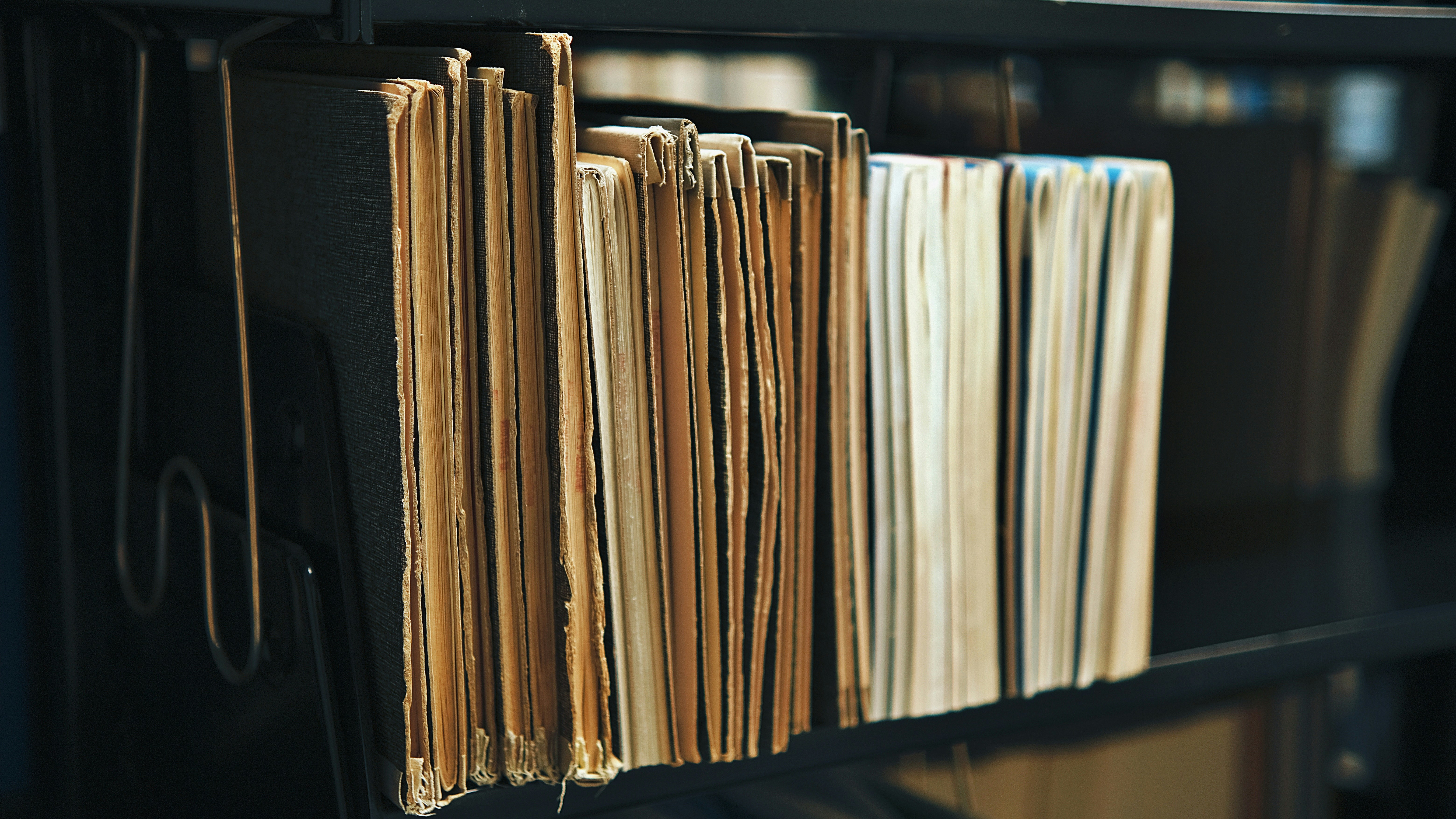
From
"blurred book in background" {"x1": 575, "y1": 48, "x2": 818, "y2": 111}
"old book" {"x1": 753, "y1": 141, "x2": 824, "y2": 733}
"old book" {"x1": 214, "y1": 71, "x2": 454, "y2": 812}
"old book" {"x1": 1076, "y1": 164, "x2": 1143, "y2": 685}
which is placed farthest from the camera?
"blurred book in background" {"x1": 575, "y1": 48, "x2": 818, "y2": 111}

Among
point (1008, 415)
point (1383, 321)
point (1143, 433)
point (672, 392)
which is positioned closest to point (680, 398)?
point (672, 392)

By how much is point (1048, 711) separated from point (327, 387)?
52 centimetres

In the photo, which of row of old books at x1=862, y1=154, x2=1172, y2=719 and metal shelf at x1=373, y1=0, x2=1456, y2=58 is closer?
metal shelf at x1=373, y1=0, x2=1456, y2=58

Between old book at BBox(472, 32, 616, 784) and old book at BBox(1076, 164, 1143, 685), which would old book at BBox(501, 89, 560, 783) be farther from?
old book at BBox(1076, 164, 1143, 685)

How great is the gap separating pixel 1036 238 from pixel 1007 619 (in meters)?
0.25

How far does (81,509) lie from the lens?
30.9 inches

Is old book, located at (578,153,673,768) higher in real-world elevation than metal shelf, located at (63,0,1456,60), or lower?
lower

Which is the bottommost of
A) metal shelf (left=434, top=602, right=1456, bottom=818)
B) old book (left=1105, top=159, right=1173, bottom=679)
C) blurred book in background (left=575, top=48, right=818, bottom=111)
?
metal shelf (left=434, top=602, right=1456, bottom=818)

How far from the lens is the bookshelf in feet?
1.93

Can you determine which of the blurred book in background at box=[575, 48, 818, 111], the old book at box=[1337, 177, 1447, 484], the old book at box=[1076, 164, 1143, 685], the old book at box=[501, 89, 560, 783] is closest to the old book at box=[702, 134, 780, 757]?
the old book at box=[501, 89, 560, 783]

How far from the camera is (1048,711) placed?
778 millimetres

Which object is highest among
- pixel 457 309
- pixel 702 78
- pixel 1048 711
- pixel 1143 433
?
pixel 702 78

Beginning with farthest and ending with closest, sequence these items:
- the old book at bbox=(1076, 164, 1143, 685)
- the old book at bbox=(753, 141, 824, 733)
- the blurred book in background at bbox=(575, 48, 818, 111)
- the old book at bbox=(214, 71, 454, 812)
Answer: the blurred book in background at bbox=(575, 48, 818, 111) < the old book at bbox=(1076, 164, 1143, 685) < the old book at bbox=(753, 141, 824, 733) < the old book at bbox=(214, 71, 454, 812)

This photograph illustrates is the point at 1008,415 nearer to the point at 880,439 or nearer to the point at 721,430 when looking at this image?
the point at 880,439
